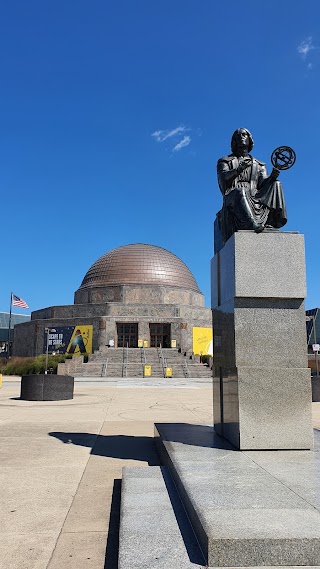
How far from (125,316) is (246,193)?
2937 centimetres

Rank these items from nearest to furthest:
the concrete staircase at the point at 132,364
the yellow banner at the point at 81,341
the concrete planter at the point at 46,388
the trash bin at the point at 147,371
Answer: the concrete planter at the point at 46,388 < the trash bin at the point at 147,371 < the concrete staircase at the point at 132,364 < the yellow banner at the point at 81,341

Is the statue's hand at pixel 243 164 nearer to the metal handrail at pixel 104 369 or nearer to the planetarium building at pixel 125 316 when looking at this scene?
the metal handrail at pixel 104 369

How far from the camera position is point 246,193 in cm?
472

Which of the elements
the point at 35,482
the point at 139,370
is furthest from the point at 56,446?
the point at 139,370

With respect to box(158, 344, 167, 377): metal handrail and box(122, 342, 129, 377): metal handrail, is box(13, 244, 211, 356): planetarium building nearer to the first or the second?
box(122, 342, 129, 377): metal handrail

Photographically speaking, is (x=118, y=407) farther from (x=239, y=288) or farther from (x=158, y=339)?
(x=158, y=339)

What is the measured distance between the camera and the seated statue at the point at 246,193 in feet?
15.2

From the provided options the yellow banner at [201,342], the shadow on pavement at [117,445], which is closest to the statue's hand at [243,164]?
the shadow on pavement at [117,445]

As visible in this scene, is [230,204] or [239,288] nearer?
[239,288]

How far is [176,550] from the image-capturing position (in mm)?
2043

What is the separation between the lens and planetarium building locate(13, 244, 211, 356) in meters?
32.6

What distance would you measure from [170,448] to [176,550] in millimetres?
1961

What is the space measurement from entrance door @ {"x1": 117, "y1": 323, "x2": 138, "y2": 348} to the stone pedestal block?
94.3ft

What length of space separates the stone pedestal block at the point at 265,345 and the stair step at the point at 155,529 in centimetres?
120
